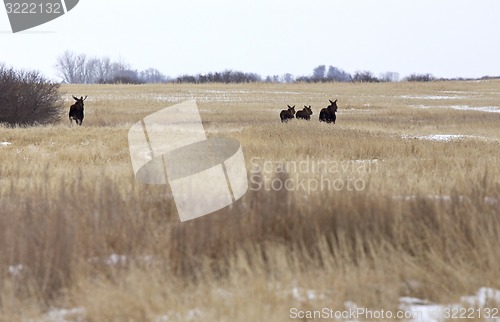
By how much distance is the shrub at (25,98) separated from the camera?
27500 millimetres

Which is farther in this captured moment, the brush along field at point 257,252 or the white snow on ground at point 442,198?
the white snow on ground at point 442,198

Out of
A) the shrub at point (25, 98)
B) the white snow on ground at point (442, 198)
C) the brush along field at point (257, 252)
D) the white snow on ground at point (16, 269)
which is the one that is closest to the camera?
the brush along field at point (257, 252)

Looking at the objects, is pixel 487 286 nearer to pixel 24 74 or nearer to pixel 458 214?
pixel 458 214

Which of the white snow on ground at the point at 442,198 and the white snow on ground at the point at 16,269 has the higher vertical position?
the white snow on ground at the point at 442,198

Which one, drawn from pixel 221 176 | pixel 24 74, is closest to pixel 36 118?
pixel 24 74

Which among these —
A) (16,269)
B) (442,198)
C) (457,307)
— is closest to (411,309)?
(457,307)

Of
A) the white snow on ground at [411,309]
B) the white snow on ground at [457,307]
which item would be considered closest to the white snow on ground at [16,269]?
the white snow on ground at [411,309]

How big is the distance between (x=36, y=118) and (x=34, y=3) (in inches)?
313

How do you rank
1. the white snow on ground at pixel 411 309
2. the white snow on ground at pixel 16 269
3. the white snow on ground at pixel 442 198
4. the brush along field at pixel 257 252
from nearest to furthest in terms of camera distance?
the white snow on ground at pixel 411 309 → the brush along field at pixel 257 252 → the white snow on ground at pixel 16 269 → the white snow on ground at pixel 442 198

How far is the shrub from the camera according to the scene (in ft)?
90.2

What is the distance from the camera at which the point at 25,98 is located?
91.9 ft

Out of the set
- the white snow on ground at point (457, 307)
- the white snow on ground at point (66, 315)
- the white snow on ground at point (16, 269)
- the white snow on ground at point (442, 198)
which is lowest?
the white snow on ground at point (457, 307)

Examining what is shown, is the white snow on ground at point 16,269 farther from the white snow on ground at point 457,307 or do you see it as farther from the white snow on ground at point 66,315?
the white snow on ground at point 457,307

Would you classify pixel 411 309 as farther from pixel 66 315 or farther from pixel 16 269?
pixel 16 269
